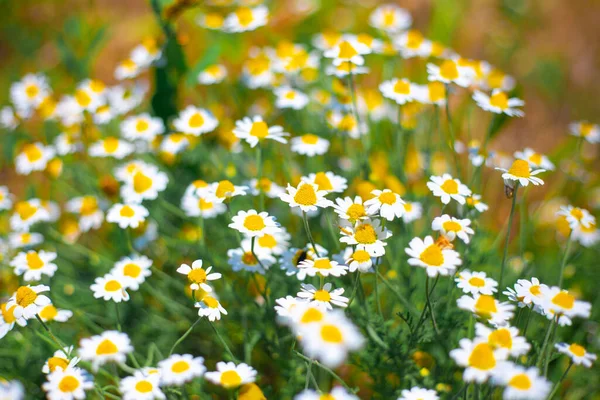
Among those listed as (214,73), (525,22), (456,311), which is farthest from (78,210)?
(525,22)

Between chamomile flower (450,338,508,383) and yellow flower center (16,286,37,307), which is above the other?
chamomile flower (450,338,508,383)

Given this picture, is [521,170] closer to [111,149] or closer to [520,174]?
[520,174]

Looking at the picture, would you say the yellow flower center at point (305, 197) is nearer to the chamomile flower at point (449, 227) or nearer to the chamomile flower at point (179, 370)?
the chamomile flower at point (449, 227)

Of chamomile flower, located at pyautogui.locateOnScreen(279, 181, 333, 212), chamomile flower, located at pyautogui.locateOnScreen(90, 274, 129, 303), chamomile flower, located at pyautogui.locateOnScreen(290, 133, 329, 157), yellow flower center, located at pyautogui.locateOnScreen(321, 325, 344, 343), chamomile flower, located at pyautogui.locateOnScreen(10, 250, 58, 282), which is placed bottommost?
chamomile flower, located at pyautogui.locateOnScreen(10, 250, 58, 282)

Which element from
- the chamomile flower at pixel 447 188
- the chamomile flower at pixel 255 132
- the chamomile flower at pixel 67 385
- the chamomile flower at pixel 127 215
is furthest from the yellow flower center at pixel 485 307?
the chamomile flower at pixel 127 215

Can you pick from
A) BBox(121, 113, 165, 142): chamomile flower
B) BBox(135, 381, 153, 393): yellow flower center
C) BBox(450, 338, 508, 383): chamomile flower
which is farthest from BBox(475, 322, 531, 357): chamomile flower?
BBox(121, 113, 165, 142): chamomile flower

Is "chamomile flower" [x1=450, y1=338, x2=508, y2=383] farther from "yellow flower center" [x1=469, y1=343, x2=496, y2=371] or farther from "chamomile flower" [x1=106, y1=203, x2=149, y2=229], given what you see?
"chamomile flower" [x1=106, y1=203, x2=149, y2=229]
